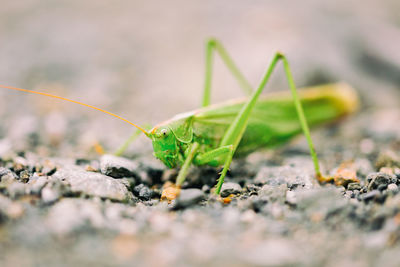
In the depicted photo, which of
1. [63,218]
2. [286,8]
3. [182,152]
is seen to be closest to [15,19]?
[286,8]

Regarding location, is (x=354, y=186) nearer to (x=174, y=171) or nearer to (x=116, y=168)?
(x=174, y=171)

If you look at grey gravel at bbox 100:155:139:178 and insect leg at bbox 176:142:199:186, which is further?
grey gravel at bbox 100:155:139:178

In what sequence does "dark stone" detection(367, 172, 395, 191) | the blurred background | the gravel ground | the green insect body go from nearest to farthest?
the gravel ground
"dark stone" detection(367, 172, 395, 191)
the green insect body
the blurred background

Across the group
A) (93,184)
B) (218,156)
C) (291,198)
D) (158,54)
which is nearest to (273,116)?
(218,156)

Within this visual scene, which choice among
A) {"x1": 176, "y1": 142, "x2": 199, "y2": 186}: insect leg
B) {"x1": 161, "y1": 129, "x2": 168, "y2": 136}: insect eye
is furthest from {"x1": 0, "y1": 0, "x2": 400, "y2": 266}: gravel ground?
{"x1": 161, "y1": 129, "x2": 168, "y2": 136}: insect eye

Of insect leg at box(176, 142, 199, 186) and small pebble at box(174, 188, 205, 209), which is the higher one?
insect leg at box(176, 142, 199, 186)

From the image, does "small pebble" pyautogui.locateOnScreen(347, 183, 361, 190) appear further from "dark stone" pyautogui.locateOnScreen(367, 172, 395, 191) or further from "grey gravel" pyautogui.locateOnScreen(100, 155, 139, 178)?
"grey gravel" pyautogui.locateOnScreen(100, 155, 139, 178)

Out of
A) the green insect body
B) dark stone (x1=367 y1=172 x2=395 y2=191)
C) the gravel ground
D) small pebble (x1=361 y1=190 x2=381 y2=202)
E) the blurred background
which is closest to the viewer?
the gravel ground
